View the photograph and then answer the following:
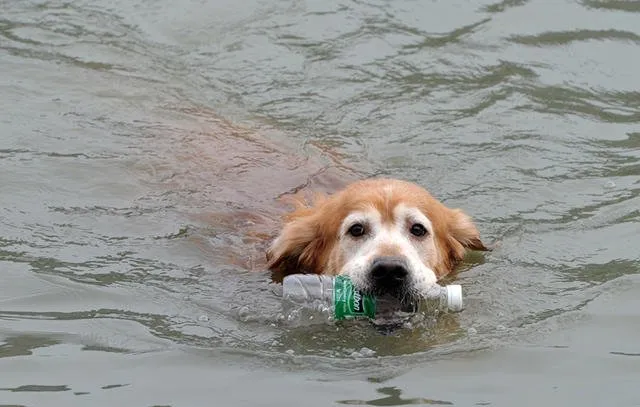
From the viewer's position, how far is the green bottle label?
6012 millimetres

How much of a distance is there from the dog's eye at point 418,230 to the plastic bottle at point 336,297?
438 mm

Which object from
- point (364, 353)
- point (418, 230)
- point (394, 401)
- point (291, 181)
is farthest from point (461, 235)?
point (394, 401)

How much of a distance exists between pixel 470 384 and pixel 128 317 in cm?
188

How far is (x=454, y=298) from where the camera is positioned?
6.12m

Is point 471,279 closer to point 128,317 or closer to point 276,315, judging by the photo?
point 276,315

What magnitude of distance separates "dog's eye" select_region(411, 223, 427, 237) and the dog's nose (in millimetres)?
566

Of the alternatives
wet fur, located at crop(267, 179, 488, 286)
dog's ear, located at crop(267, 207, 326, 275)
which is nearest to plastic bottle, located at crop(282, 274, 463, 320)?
wet fur, located at crop(267, 179, 488, 286)

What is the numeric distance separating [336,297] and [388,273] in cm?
32

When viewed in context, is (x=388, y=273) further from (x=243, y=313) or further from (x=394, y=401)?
(x=394, y=401)

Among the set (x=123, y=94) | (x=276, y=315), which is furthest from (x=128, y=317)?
(x=123, y=94)

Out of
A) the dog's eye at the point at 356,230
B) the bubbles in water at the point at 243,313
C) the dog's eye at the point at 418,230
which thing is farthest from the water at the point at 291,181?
the dog's eye at the point at 356,230

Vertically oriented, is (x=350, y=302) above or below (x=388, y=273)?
below

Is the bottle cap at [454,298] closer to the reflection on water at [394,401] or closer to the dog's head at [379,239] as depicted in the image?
the dog's head at [379,239]

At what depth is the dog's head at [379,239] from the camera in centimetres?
602
